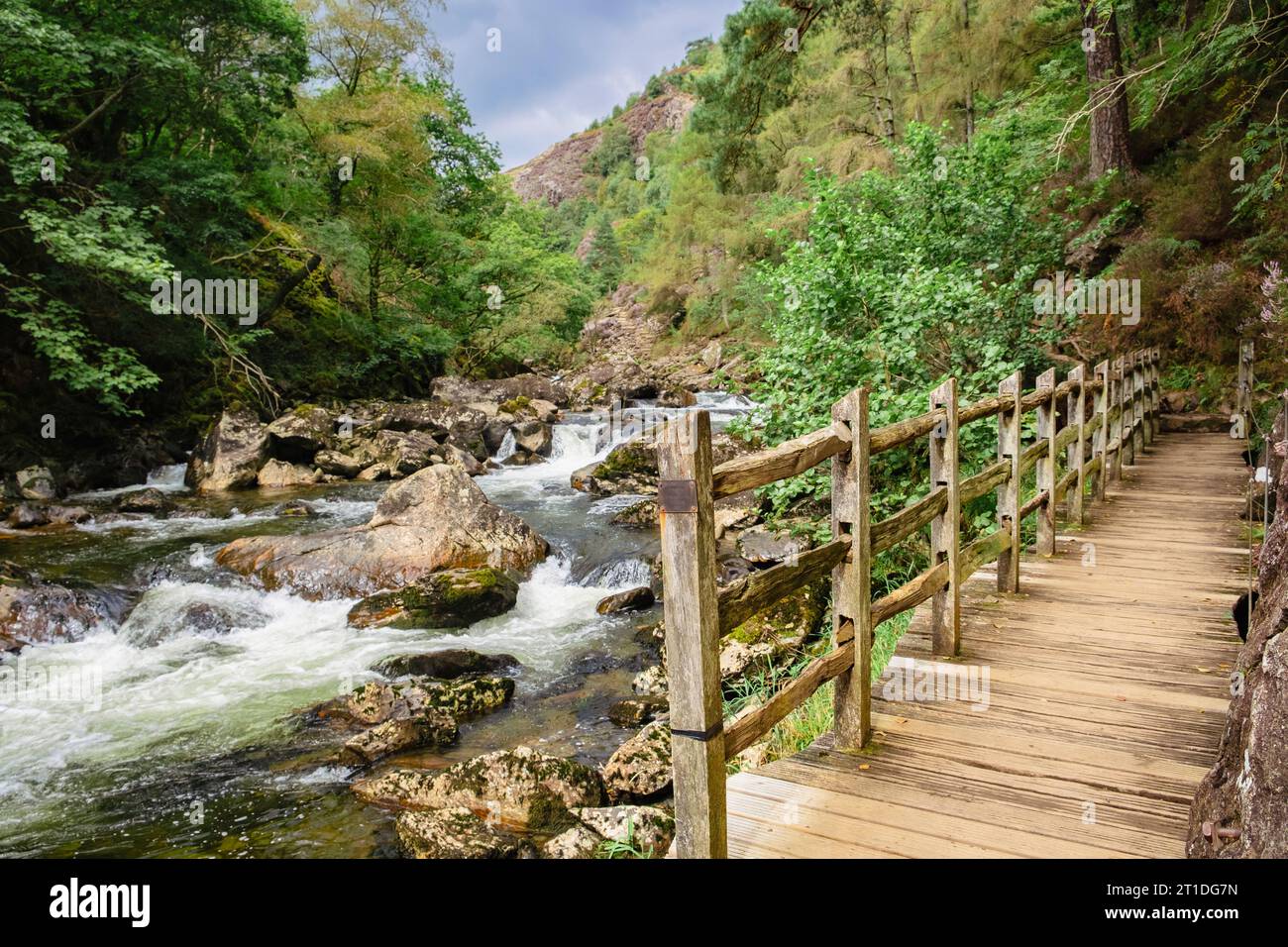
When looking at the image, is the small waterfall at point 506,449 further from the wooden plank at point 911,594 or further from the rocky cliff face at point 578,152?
the rocky cliff face at point 578,152

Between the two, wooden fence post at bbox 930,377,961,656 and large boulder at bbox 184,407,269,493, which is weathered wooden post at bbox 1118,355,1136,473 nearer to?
wooden fence post at bbox 930,377,961,656

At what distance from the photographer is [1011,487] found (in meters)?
5.71

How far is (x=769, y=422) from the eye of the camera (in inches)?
321

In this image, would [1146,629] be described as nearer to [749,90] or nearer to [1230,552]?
[1230,552]

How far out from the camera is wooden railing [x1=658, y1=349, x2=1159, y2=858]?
246cm

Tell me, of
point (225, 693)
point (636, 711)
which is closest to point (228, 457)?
point (225, 693)

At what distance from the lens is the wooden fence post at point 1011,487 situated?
5.61 meters

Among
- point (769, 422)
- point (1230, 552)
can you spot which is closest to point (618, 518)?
point (769, 422)

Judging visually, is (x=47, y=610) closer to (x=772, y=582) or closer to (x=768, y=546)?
(x=768, y=546)

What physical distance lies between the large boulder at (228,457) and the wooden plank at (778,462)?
51.2 feet

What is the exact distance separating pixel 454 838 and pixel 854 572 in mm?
3149

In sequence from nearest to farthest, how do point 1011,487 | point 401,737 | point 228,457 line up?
point 1011,487, point 401,737, point 228,457

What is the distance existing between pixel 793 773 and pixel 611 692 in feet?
14.3
